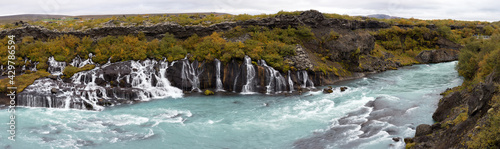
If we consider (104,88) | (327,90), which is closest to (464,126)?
(327,90)

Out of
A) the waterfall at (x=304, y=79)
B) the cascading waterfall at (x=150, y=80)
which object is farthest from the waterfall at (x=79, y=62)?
the waterfall at (x=304, y=79)

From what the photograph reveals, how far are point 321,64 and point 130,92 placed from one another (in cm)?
2560

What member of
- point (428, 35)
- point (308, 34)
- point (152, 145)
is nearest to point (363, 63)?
point (308, 34)

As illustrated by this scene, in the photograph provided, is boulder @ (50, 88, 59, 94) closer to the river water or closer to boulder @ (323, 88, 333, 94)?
the river water

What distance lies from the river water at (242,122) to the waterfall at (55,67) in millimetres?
9584

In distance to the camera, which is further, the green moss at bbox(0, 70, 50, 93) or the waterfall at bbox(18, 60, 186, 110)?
the green moss at bbox(0, 70, 50, 93)

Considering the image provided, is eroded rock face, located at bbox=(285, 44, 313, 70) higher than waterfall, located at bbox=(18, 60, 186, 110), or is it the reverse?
eroded rock face, located at bbox=(285, 44, 313, 70)

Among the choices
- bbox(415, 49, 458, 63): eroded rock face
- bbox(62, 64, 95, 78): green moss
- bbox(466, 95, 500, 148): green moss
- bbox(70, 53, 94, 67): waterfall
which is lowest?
bbox(466, 95, 500, 148): green moss

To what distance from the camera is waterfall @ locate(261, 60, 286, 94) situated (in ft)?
122

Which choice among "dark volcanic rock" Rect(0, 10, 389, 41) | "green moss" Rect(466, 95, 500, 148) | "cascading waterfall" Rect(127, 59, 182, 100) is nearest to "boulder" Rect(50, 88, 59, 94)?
"cascading waterfall" Rect(127, 59, 182, 100)

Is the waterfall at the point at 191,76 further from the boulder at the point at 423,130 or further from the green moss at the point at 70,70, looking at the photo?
the boulder at the point at 423,130

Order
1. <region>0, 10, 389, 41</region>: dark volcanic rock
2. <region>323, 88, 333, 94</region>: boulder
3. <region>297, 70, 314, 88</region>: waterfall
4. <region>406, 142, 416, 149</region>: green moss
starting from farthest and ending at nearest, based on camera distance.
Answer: <region>0, 10, 389, 41</region>: dark volcanic rock, <region>297, 70, 314, 88</region>: waterfall, <region>323, 88, 333, 94</region>: boulder, <region>406, 142, 416, 149</region>: green moss

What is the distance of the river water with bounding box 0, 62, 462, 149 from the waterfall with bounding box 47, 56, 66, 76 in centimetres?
958

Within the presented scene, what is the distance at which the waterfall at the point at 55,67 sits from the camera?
3831 centimetres
